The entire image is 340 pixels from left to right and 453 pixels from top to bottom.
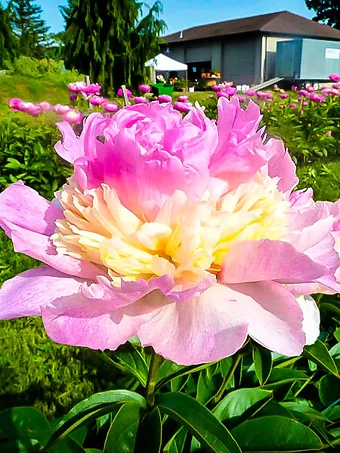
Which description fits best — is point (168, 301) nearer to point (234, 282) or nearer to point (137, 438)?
point (234, 282)

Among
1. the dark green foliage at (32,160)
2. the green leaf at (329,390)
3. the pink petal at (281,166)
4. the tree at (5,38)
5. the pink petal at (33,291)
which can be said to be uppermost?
the tree at (5,38)

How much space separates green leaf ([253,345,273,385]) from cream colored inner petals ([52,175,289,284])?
0.28 m

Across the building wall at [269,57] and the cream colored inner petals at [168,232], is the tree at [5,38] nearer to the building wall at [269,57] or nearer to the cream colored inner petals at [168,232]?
the building wall at [269,57]

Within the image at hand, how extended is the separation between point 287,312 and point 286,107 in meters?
4.65

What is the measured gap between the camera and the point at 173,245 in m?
0.38

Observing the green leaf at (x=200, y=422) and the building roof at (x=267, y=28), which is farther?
the building roof at (x=267, y=28)

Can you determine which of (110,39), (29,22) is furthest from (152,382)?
(29,22)

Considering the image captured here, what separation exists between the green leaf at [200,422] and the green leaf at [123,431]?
3 cm

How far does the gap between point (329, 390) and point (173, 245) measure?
1.80 feet

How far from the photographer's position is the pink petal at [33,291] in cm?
36

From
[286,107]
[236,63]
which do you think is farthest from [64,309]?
[236,63]

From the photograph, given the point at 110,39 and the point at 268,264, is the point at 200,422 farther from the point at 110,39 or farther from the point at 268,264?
the point at 110,39

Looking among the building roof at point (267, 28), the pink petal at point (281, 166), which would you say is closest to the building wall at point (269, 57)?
the building roof at point (267, 28)

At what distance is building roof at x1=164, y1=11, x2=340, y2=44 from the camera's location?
20.0 metres
